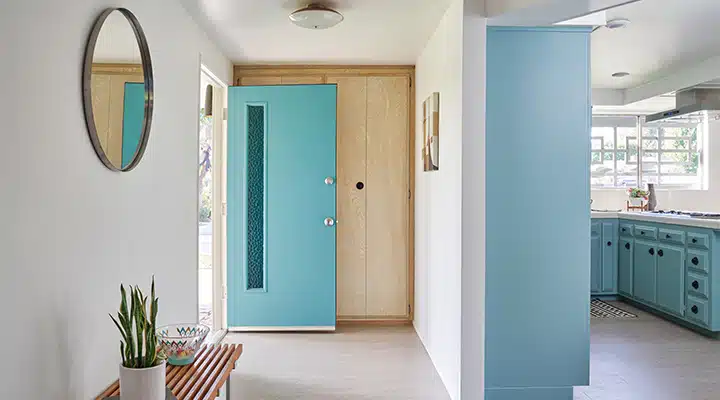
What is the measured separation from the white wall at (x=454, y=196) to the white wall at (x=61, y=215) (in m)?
1.57

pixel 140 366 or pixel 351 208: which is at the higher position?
pixel 351 208

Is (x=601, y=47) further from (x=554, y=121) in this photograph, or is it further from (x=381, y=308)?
(x=381, y=308)

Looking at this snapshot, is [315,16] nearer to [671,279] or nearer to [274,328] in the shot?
[274,328]

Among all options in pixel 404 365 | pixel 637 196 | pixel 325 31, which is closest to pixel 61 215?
pixel 325 31

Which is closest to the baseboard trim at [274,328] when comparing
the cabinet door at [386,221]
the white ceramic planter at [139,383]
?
the cabinet door at [386,221]

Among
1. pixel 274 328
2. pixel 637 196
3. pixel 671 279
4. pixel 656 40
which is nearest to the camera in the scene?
pixel 656 40

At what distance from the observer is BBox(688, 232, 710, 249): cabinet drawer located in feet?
14.0

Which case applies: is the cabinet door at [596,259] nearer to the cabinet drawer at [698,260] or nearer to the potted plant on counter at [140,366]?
the cabinet drawer at [698,260]

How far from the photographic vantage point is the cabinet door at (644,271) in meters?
5.01

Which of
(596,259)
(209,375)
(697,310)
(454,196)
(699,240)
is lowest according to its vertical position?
(697,310)

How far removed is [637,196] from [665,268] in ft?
4.72

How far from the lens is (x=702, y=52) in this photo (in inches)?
180

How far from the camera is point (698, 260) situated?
436 centimetres

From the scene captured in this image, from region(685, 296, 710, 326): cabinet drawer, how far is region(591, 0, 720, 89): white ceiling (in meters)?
2.10
